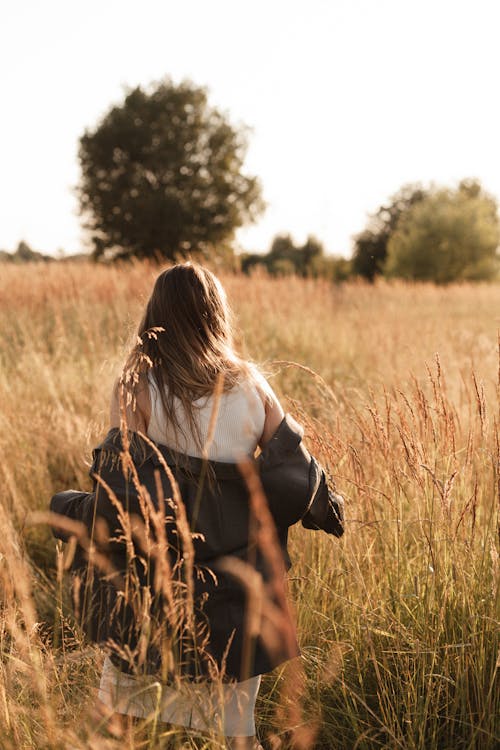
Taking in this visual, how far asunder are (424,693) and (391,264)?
110 ft

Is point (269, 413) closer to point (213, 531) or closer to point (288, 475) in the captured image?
point (288, 475)

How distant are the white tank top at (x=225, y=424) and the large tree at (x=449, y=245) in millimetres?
31250

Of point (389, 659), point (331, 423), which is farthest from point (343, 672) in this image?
point (331, 423)

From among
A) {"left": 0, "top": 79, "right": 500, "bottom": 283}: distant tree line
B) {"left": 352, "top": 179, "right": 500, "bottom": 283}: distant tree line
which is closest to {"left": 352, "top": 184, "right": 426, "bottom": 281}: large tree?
{"left": 352, "top": 179, "right": 500, "bottom": 283}: distant tree line

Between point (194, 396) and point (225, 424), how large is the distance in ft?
0.40

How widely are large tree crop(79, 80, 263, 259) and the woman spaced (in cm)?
2433

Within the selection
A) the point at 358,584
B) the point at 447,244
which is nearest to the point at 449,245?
the point at 447,244

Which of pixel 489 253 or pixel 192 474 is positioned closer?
pixel 192 474

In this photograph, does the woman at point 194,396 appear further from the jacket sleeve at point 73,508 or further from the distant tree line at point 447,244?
the distant tree line at point 447,244

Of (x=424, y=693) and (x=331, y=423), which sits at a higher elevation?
(x=331, y=423)

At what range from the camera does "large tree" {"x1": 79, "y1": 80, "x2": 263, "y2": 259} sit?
2591 centimetres

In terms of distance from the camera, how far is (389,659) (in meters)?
1.85

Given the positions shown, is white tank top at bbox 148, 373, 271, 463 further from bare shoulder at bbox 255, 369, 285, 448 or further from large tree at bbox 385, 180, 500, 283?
large tree at bbox 385, 180, 500, 283

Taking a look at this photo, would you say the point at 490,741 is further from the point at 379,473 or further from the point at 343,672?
the point at 379,473
